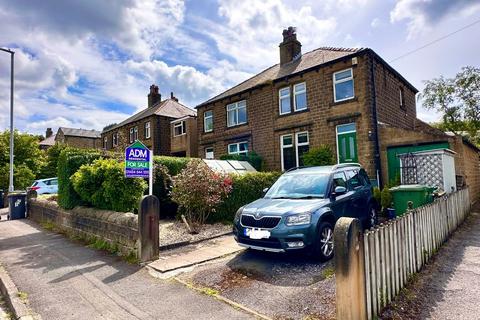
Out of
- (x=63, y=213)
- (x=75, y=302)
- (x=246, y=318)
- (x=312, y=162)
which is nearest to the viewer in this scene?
(x=246, y=318)

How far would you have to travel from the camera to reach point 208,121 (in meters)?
22.7

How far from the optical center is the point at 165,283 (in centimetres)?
509

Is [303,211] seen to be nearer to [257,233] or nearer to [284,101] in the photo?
[257,233]

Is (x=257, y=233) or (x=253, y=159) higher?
(x=253, y=159)

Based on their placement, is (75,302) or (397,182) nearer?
(75,302)

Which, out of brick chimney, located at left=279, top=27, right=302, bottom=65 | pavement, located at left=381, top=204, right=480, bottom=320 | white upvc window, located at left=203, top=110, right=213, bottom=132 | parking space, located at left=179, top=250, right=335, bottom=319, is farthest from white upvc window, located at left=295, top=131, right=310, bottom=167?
parking space, located at left=179, top=250, right=335, bottom=319

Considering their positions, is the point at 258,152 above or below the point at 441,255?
above

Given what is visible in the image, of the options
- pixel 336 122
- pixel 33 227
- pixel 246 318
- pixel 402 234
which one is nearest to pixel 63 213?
pixel 33 227

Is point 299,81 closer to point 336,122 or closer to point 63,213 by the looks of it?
point 336,122

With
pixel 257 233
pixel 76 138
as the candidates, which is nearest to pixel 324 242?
pixel 257 233

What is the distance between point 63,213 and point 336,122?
481 inches

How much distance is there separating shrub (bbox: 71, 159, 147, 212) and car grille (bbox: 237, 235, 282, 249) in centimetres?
310

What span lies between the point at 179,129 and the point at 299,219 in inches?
862

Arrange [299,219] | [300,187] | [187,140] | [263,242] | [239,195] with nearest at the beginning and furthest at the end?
[299,219] < [263,242] < [300,187] < [239,195] < [187,140]
